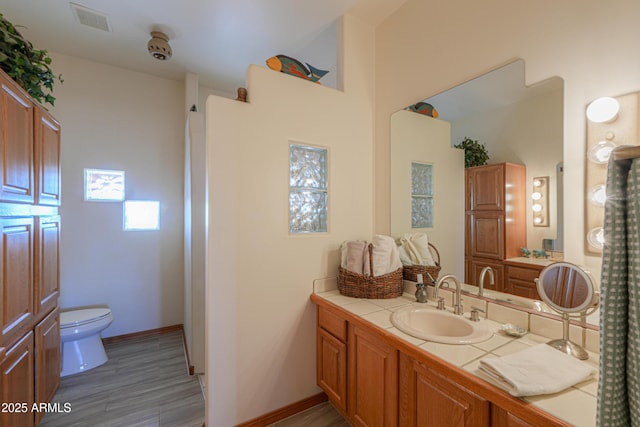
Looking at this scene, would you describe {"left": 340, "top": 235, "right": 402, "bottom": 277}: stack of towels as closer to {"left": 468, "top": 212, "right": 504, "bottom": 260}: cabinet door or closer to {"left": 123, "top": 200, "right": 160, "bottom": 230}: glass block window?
{"left": 468, "top": 212, "right": 504, "bottom": 260}: cabinet door

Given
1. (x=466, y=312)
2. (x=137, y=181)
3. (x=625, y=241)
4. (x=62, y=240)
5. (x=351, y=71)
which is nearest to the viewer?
(x=625, y=241)

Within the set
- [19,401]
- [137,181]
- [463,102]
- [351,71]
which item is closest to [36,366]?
[19,401]

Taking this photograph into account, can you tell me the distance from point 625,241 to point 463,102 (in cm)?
140

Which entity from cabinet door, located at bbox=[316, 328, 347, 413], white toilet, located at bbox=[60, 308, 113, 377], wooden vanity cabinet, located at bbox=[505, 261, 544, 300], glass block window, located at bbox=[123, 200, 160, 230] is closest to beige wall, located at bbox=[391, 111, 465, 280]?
wooden vanity cabinet, located at bbox=[505, 261, 544, 300]

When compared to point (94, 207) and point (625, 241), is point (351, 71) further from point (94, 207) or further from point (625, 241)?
point (94, 207)

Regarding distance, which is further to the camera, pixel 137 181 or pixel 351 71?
pixel 137 181

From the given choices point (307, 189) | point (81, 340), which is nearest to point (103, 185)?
point (81, 340)

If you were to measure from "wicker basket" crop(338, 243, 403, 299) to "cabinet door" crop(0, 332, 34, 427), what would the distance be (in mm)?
1783

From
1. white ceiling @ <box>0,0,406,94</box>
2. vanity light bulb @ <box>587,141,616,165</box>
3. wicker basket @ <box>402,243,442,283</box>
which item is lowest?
wicker basket @ <box>402,243,442,283</box>

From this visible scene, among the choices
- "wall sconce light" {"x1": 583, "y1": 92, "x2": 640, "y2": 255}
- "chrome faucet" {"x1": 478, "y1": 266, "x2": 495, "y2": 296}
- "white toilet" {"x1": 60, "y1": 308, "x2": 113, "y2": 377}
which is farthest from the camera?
"white toilet" {"x1": 60, "y1": 308, "x2": 113, "y2": 377}

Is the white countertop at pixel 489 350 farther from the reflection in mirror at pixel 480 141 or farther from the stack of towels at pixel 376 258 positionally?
the reflection in mirror at pixel 480 141

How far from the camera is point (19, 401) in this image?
1.41 m

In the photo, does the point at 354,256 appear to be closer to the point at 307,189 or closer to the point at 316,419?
the point at 307,189

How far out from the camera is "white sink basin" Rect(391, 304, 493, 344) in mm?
1223
